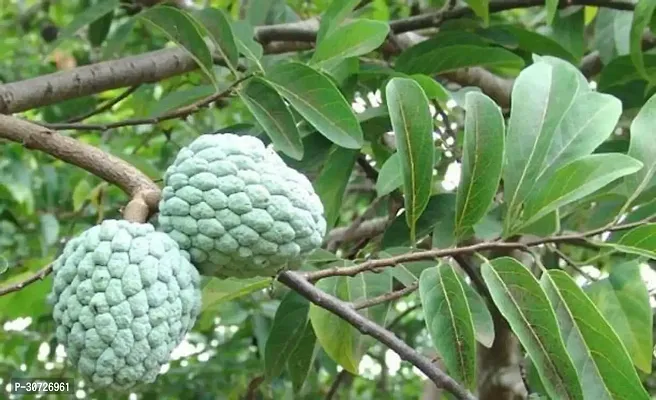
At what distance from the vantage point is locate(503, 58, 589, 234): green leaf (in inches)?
38.8

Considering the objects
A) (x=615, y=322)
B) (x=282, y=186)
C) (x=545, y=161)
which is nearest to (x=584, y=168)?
(x=545, y=161)

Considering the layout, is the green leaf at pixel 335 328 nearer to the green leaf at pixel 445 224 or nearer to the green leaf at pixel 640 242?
Answer: the green leaf at pixel 445 224

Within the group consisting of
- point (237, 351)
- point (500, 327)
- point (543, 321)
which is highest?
point (543, 321)

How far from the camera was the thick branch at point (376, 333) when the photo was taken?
0.88 m

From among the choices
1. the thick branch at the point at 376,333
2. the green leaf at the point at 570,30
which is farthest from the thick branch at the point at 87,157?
the green leaf at the point at 570,30

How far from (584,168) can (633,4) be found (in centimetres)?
79

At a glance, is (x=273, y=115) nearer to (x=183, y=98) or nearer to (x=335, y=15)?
(x=335, y=15)

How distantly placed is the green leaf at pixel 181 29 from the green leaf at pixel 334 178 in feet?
0.66

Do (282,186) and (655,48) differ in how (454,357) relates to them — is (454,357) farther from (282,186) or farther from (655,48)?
(655,48)

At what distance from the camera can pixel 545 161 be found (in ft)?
3.33

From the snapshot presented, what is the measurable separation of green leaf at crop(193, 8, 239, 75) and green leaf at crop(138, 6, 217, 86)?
0.09 ft

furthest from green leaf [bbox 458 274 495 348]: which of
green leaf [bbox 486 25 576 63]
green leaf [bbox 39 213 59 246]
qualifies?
green leaf [bbox 39 213 59 246]

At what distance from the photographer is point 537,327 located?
87cm

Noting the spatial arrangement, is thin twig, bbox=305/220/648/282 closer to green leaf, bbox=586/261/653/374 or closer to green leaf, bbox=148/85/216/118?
green leaf, bbox=586/261/653/374
